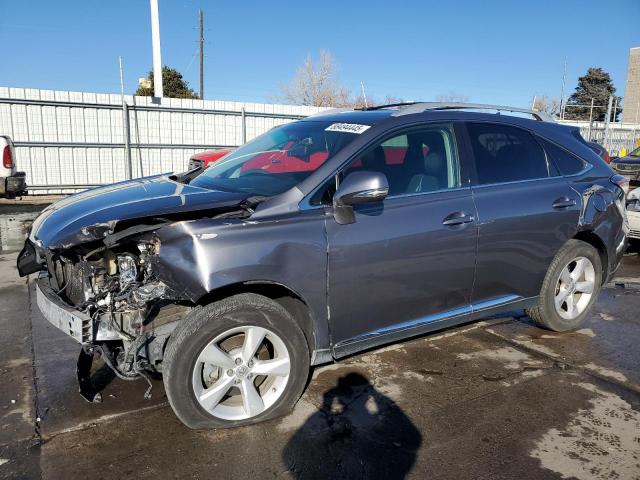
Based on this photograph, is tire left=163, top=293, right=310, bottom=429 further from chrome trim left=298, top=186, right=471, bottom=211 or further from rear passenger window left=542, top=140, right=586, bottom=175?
rear passenger window left=542, top=140, right=586, bottom=175

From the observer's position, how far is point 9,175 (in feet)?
32.2

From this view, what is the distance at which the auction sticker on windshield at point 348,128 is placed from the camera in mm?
3529

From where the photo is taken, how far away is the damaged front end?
9.48 feet

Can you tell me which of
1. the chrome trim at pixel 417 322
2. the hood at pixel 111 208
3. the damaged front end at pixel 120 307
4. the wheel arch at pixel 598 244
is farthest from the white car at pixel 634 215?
the damaged front end at pixel 120 307

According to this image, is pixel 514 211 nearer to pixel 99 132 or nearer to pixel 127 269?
pixel 127 269

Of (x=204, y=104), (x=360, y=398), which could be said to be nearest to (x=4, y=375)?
(x=360, y=398)

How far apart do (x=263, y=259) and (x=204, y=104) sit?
13367mm

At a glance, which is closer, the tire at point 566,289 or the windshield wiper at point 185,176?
the windshield wiper at point 185,176

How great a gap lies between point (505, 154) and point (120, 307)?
2.96 m

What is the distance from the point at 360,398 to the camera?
11.3 ft

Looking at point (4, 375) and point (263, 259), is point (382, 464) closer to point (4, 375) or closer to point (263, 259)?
point (263, 259)

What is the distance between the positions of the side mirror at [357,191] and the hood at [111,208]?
601mm

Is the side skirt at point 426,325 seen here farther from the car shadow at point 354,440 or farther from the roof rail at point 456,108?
the roof rail at point 456,108

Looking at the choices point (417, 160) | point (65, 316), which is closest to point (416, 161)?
point (417, 160)
